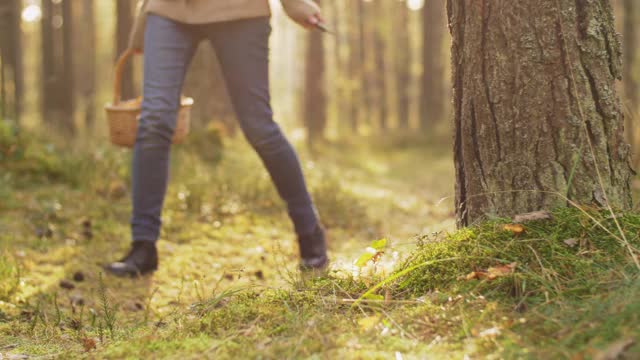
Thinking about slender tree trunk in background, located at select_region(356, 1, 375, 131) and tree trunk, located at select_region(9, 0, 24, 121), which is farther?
slender tree trunk in background, located at select_region(356, 1, 375, 131)

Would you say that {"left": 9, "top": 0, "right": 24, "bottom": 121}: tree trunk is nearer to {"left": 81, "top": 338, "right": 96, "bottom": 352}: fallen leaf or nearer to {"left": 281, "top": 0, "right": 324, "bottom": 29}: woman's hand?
{"left": 281, "top": 0, "right": 324, "bottom": 29}: woman's hand

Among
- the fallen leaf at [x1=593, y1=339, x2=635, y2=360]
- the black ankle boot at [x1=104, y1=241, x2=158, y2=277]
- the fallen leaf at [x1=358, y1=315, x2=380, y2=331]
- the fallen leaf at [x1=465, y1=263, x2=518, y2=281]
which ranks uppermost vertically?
the fallen leaf at [x1=465, y1=263, x2=518, y2=281]

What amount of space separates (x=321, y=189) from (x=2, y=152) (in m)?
2.47

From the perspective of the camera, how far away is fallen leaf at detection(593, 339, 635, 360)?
1.76 m

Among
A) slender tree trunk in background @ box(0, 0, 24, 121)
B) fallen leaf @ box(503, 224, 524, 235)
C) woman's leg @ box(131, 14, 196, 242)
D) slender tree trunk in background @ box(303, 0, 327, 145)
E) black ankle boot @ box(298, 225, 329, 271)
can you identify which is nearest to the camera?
fallen leaf @ box(503, 224, 524, 235)

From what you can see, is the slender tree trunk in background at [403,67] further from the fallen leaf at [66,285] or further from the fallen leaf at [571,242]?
the fallen leaf at [571,242]

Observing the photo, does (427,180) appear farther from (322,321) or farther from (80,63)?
(80,63)

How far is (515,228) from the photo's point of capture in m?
2.49

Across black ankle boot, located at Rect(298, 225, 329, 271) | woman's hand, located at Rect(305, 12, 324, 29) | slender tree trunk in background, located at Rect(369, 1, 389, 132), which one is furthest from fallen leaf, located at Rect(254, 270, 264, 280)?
slender tree trunk in background, located at Rect(369, 1, 389, 132)

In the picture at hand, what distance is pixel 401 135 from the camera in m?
14.8

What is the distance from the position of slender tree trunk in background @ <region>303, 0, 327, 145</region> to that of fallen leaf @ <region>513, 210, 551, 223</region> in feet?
34.3

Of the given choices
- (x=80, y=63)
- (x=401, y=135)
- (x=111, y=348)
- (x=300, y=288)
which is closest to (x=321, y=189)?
(x=300, y=288)

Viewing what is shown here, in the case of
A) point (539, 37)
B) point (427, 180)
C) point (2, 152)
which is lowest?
point (427, 180)

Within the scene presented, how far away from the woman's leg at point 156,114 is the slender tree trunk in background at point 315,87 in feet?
29.6
